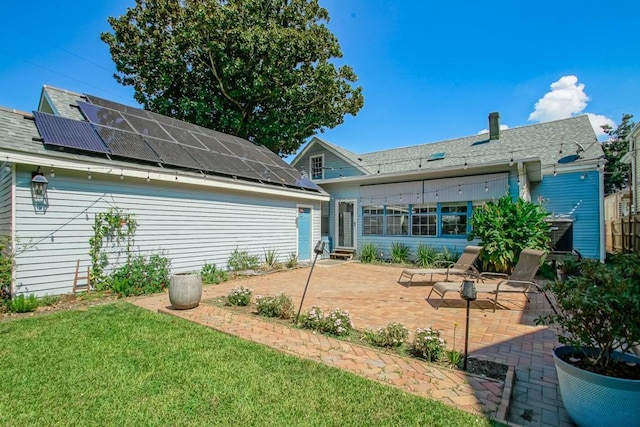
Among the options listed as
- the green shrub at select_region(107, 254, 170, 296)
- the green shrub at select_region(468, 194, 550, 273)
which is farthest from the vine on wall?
the green shrub at select_region(468, 194, 550, 273)

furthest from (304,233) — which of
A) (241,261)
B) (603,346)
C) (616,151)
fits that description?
(616,151)

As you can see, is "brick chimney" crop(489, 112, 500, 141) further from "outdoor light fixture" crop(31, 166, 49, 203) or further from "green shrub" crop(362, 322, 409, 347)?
"outdoor light fixture" crop(31, 166, 49, 203)

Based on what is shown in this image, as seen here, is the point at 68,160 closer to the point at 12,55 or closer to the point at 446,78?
the point at 12,55

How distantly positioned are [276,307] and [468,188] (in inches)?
346

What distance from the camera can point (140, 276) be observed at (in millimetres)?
7102

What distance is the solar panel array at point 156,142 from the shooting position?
7055 millimetres

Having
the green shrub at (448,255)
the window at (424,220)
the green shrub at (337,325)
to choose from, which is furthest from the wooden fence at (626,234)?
the green shrub at (337,325)

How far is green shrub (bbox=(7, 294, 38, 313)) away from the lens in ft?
17.8

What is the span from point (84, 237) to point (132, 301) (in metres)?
1.85

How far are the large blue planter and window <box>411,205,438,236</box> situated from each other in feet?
32.4

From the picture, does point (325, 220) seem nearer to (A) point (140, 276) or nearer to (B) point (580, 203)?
(A) point (140, 276)

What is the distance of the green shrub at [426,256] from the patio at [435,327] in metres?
3.18

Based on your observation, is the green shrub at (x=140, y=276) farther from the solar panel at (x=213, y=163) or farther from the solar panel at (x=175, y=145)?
the solar panel at (x=213, y=163)

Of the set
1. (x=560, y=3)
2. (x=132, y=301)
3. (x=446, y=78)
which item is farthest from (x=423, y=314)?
(x=446, y=78)
